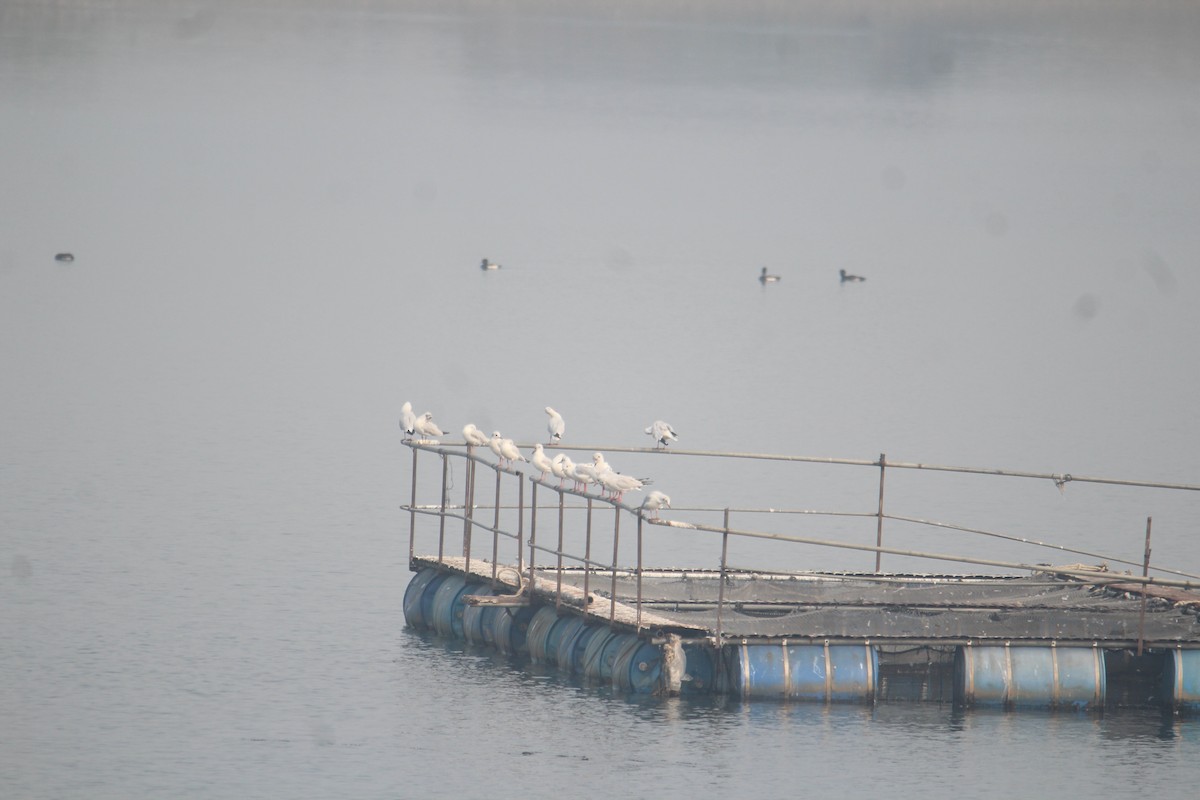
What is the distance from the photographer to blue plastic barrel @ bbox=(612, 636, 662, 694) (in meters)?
35.6

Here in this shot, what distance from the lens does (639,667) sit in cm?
3562

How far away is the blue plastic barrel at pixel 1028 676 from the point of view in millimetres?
35875

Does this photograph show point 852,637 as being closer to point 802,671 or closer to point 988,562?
point 802,671

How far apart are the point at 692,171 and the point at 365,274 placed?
141ft

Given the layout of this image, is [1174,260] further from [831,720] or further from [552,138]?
[831,720]

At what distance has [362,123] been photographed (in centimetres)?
15838

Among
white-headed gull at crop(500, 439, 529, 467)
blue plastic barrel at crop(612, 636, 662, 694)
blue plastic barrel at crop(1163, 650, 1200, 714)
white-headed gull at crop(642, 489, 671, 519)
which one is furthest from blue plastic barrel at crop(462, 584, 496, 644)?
blue plastic barrel at crop(1163, 650, 1200, 714)

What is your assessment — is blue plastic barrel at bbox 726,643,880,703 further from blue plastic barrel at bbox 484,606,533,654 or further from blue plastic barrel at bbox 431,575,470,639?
blue plastic barrel at bbox 431,575,470,639

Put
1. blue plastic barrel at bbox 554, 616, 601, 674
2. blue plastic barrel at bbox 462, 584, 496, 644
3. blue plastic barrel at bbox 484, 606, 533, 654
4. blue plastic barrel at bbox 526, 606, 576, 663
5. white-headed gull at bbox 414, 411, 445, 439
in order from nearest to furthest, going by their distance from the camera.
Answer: blue plastic barrel at bbox 554, 616, 601, 674 → blue plastic barrel at bbox 526, 606, 576, 663 → blue plastic barrel at bbox 484, 606, 533, 654 → blue plastic barrel at bbox 462, 584, 496, 644 → white-headed gull at bbox 414, 411, 445, 439

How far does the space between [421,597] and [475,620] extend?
1868 millimetres

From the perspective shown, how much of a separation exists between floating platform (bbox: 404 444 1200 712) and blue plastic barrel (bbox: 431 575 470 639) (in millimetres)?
39

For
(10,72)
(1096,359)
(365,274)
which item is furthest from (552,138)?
(1096,359)

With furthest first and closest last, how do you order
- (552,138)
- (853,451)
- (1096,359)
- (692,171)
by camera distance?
1. (552,138)
2. (692,171)
3. (1096,359)
4. (853,451)

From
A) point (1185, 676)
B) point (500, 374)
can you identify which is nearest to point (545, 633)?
point (1185, 676)
